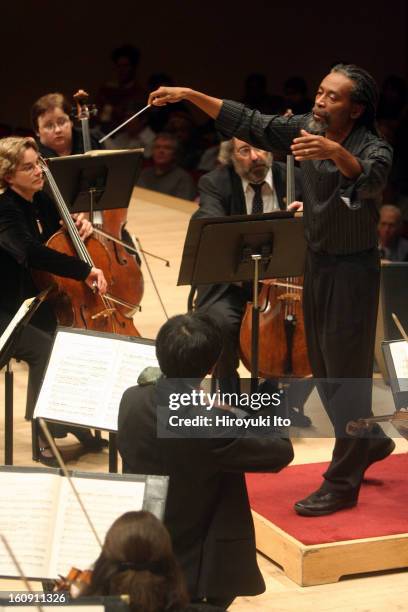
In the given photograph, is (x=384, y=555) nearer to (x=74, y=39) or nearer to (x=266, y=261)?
(x=266, y=261)

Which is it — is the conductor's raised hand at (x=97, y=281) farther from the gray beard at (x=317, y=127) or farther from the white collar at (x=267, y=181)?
the gray beard at (x=317, y=127)

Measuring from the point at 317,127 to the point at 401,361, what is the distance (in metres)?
0.75

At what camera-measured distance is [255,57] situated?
11188 mm

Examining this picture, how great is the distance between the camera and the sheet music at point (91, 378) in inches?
135

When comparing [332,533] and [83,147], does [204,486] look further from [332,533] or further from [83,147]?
[83,147]

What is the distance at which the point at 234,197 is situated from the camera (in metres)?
4.73

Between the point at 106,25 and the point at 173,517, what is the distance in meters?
8.50

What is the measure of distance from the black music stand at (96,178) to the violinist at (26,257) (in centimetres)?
15

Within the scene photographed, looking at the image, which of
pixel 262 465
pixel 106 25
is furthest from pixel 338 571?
pixel 106 25

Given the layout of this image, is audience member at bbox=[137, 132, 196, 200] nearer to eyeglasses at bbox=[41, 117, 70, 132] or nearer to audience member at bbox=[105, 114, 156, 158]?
audience member at bbox=[105, 114, 156, 158]

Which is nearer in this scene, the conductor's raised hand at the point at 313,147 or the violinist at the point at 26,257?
the conductor's raised hand at the point at 313,147

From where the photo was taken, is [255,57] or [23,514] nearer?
[23,514]

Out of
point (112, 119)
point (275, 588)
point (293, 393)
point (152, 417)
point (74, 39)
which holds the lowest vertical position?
point (275, 588)

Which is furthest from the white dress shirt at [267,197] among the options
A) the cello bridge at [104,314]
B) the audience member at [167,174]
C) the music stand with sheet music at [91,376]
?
the audience member at [167,174]
